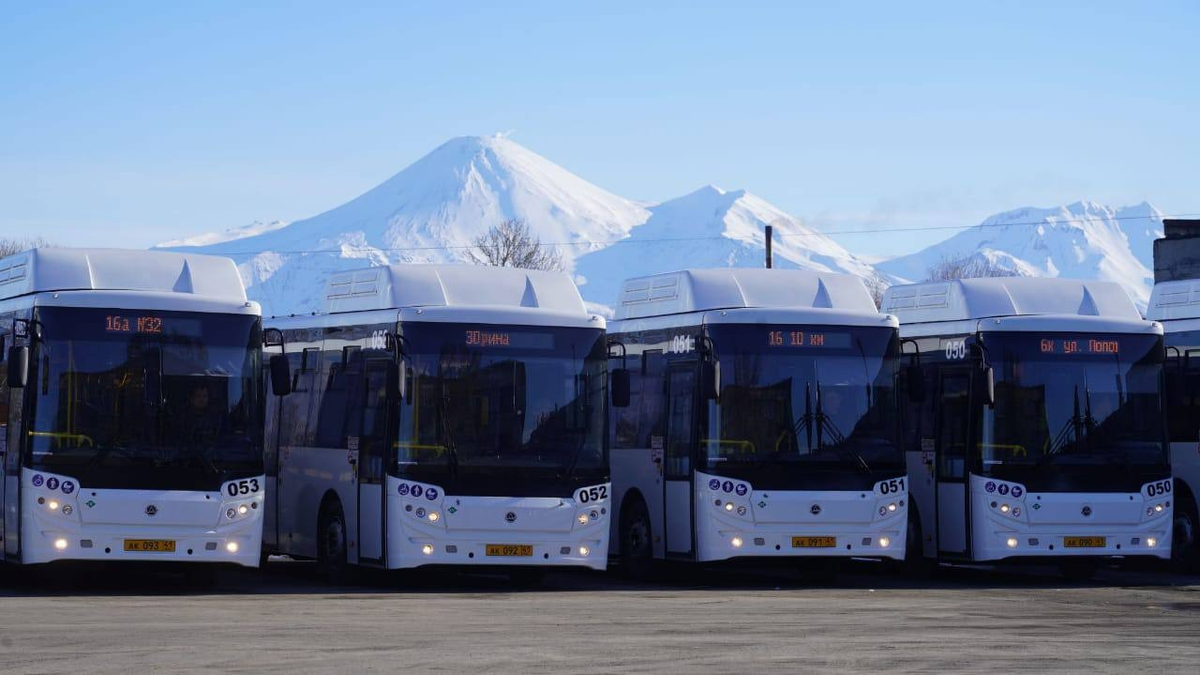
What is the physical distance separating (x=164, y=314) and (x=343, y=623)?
198 inches

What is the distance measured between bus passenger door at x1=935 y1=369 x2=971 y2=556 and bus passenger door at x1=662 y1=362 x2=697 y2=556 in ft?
10.6

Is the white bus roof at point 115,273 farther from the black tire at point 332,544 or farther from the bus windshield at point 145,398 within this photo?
the black tire at point 332,544

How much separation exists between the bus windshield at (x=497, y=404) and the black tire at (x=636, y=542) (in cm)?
210

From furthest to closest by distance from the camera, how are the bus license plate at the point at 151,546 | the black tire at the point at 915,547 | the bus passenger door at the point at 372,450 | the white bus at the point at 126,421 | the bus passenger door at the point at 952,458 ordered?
the black tire at the point at 915,547 → the bus passenger door at the point at 952,458 → the bus passenger door at the point at 372,450 → the bus license plate at the point at 151,546 → the white bus at the point at 126,421

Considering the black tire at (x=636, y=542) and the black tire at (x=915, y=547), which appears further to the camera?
the black tire at (x=915, y=547)

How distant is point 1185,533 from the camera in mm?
25969

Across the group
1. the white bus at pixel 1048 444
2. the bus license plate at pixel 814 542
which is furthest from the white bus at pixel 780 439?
the white bus at pixel 1048 444

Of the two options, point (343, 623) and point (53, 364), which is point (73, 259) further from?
point (343, 623)

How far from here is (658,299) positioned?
24656mm

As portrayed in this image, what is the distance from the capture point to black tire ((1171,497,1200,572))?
85.1 feet

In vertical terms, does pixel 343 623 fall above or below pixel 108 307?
below

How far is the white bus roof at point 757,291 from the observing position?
2373 cm

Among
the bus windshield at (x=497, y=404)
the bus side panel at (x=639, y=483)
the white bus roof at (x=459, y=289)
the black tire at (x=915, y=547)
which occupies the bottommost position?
the black tire at (x=915, y=547)

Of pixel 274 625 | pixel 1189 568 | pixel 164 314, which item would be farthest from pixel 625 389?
pixel 1189 568
